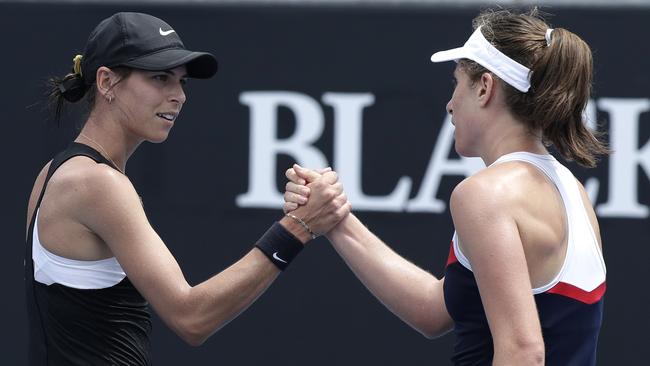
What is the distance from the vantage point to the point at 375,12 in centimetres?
483

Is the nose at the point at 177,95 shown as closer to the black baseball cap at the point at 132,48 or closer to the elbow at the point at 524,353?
the black baseball cap at the point at 132,48

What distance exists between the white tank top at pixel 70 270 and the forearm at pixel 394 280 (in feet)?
2.34

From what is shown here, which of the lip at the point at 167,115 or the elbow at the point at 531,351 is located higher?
the lip at the point at 167,115

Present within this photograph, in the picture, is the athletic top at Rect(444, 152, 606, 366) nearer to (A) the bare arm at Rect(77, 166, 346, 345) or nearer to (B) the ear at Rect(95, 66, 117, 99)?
(A) the bare arm at Rect(77, 166, 346, 345)

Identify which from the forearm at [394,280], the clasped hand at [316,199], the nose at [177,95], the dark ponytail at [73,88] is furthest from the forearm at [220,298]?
the dark ponytail at [73,88]

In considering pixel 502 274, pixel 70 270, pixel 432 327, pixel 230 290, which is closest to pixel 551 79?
pixel 502 274

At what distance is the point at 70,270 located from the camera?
8.86 ft

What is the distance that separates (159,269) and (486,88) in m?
0.89

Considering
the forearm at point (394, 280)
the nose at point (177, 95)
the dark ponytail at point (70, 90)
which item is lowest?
the forearm at point (394, 280)

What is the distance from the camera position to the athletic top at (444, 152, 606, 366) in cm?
243

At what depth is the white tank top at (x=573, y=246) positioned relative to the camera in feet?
7.96

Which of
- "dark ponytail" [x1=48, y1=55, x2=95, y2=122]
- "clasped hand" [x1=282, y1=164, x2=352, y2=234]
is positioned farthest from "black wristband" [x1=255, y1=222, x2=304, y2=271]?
"dark ponytail" [x1=48, y1=55, x2=95, y2=122]

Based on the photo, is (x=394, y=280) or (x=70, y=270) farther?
(x=394, y=280)

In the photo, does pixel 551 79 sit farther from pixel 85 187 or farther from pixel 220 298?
pixel 85 187
